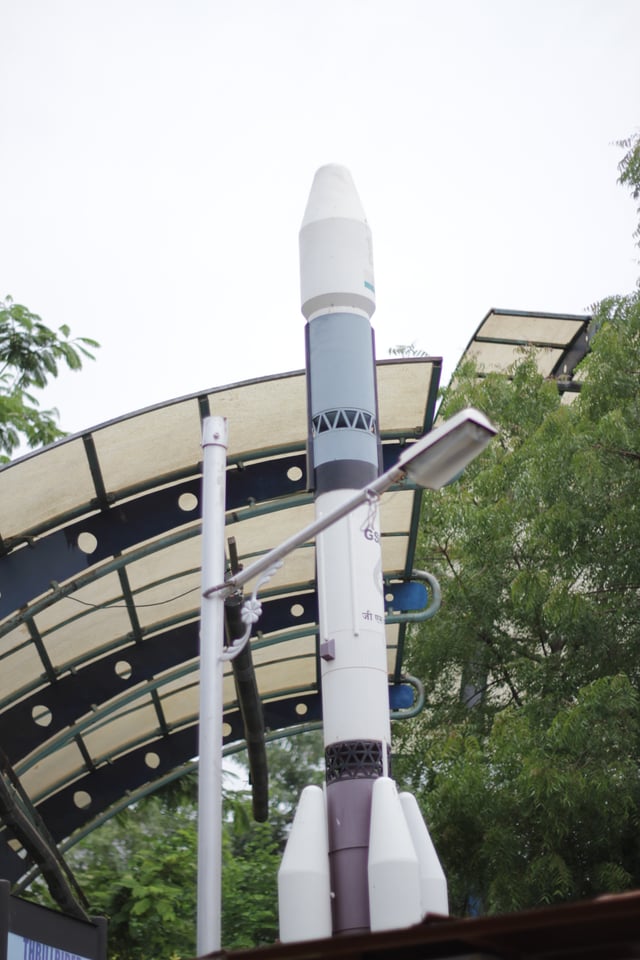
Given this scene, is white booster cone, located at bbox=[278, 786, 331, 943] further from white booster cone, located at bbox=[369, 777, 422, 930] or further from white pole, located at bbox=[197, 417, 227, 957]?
white pole, located at bbox=[197, 417, 227, 957]

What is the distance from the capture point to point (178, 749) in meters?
17.8

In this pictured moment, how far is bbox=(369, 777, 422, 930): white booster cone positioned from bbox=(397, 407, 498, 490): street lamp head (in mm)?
3665

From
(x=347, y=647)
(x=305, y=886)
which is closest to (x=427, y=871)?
(x=305, y=886)

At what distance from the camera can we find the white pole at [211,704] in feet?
27.6

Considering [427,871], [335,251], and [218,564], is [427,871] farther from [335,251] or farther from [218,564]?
[335,251]

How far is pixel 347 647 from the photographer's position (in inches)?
472

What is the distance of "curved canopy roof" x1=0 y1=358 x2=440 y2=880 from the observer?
1351cm

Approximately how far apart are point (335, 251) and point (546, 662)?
8700mm

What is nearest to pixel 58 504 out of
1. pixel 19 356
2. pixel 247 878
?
pixel 19 356

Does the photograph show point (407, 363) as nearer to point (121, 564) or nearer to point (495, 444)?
point (121, 564)

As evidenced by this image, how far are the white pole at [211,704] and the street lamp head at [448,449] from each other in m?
1.91

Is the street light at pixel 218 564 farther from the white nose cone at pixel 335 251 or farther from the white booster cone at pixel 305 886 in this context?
the white nose cone at pixel 335 251

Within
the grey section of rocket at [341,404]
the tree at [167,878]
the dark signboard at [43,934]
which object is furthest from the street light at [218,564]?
the tree at [167,878]

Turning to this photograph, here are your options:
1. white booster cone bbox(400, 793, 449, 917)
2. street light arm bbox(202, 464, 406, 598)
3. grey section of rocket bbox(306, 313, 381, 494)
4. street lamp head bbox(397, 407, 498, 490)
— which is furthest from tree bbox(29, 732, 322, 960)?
street lamp head bbox(397, 407, 498, 490)
